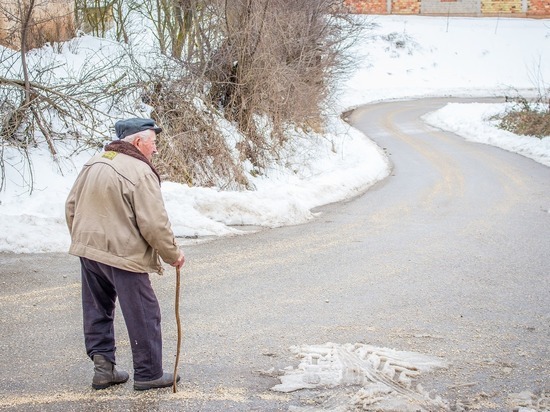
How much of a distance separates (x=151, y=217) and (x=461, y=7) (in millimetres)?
67647

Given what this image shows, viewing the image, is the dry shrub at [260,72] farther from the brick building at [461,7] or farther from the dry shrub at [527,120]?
the brick building at [461,7]

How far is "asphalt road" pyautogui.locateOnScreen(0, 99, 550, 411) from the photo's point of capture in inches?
199

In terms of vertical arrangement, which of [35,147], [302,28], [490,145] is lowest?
[490,145]

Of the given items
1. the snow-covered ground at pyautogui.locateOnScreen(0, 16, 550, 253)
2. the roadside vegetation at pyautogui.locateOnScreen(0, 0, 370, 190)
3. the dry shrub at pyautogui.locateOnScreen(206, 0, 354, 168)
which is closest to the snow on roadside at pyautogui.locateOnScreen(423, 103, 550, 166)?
the snow-covered ground at pyautogui.locateOnScreen(0, 16, 550, 253)

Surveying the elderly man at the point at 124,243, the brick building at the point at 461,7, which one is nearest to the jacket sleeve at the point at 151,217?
the elderly man at the point at 124,243

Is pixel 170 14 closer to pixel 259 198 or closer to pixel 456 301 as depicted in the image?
pixel 259 198

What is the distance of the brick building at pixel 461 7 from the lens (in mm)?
65938

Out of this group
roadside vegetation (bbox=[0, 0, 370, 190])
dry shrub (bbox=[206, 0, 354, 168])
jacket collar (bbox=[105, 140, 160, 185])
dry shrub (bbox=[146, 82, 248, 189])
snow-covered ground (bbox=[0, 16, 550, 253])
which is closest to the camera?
jacket collar (bbox=[105, 140, 160, 185])

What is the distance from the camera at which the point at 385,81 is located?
5472 cm

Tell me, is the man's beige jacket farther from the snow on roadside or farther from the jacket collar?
the snow on roadside

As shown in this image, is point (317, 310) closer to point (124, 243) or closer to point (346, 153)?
point (124, 243)

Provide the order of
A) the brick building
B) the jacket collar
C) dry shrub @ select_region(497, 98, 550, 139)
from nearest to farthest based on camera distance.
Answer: the jacket collar < dry shrub @ select_region(497, 98, 550, 139) < the brick building

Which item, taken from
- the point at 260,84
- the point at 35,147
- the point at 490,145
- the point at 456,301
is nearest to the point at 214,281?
the point at 456,301

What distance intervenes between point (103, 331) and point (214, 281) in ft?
10.4
